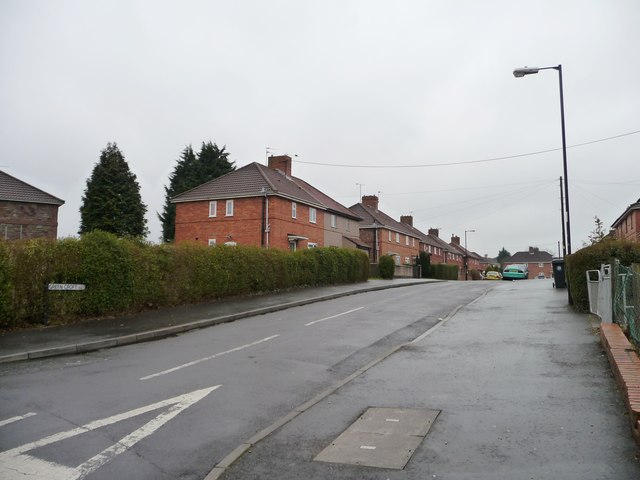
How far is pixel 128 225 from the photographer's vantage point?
4284cm

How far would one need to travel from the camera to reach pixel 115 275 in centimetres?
1466

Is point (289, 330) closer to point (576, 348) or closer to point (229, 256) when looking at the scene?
point (576, 348)

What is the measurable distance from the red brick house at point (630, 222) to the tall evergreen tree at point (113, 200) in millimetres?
38103

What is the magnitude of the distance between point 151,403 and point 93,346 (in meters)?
4.79

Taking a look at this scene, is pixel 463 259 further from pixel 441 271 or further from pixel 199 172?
pixel 199 172

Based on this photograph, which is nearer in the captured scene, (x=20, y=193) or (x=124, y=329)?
(x=124, y=329)

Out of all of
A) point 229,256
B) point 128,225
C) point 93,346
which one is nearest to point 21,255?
point 93,346

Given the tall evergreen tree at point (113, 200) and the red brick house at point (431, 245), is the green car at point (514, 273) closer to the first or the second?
the red brick house at point (431, 245)

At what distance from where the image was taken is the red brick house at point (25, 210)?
31.8 m

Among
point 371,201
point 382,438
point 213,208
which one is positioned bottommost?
point 382,438

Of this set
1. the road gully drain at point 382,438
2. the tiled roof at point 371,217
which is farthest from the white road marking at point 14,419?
the tiled roof at point 371,217

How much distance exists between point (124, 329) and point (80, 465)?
822cm

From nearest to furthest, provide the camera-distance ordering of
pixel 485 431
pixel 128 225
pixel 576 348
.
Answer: pixel 485 431, pixel 576 348, pixel 128 225

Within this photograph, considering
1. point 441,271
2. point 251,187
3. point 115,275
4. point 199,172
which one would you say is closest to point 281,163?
point 251,187
